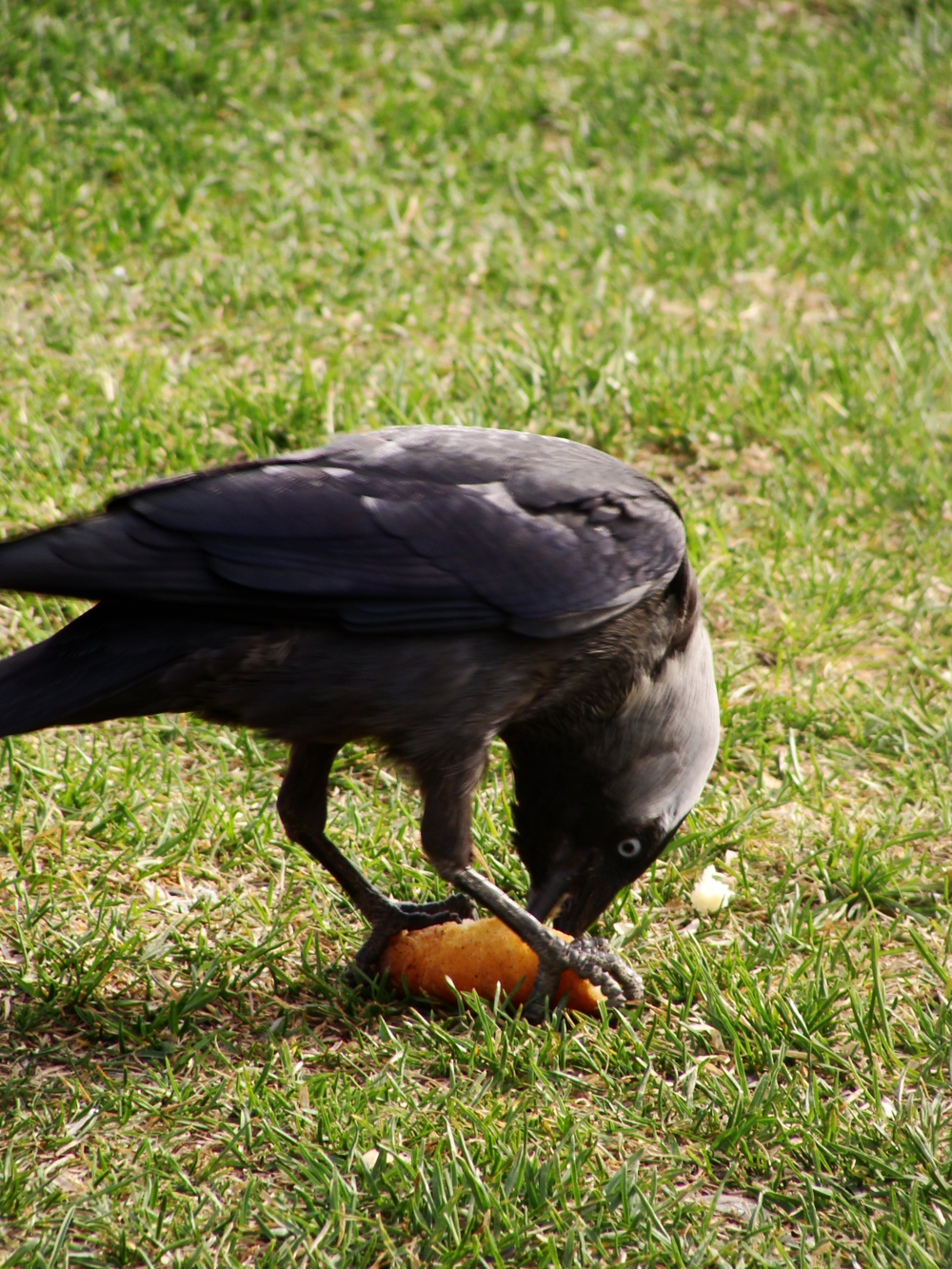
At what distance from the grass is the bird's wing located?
2.98 feet

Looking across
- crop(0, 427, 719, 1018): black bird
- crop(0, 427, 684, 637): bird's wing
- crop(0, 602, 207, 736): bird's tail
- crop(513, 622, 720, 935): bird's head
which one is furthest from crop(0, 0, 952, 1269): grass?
crop(0, 427, 684, 637): bird's wing

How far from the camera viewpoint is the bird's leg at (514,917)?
10.1 feet

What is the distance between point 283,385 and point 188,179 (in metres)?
1.97

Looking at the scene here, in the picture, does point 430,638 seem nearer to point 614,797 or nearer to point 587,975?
point 614,797

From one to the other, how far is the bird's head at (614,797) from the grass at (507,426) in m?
0.20

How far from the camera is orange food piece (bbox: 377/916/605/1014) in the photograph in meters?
3.15

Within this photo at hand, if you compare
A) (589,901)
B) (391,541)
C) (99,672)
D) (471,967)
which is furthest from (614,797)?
(99,672)

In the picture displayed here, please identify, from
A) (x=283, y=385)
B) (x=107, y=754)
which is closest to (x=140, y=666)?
(x=107, y=754)

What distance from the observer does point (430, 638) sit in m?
3.01

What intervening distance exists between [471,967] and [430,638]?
2.59 ft

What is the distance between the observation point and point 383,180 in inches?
276

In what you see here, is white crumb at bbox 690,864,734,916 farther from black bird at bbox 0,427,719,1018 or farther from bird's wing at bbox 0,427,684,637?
bird's wing at bbox 0,427,684,637

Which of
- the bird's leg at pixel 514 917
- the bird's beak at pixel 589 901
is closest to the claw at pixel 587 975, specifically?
the bird's leg at pixel 514 917

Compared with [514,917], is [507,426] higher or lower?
higher
